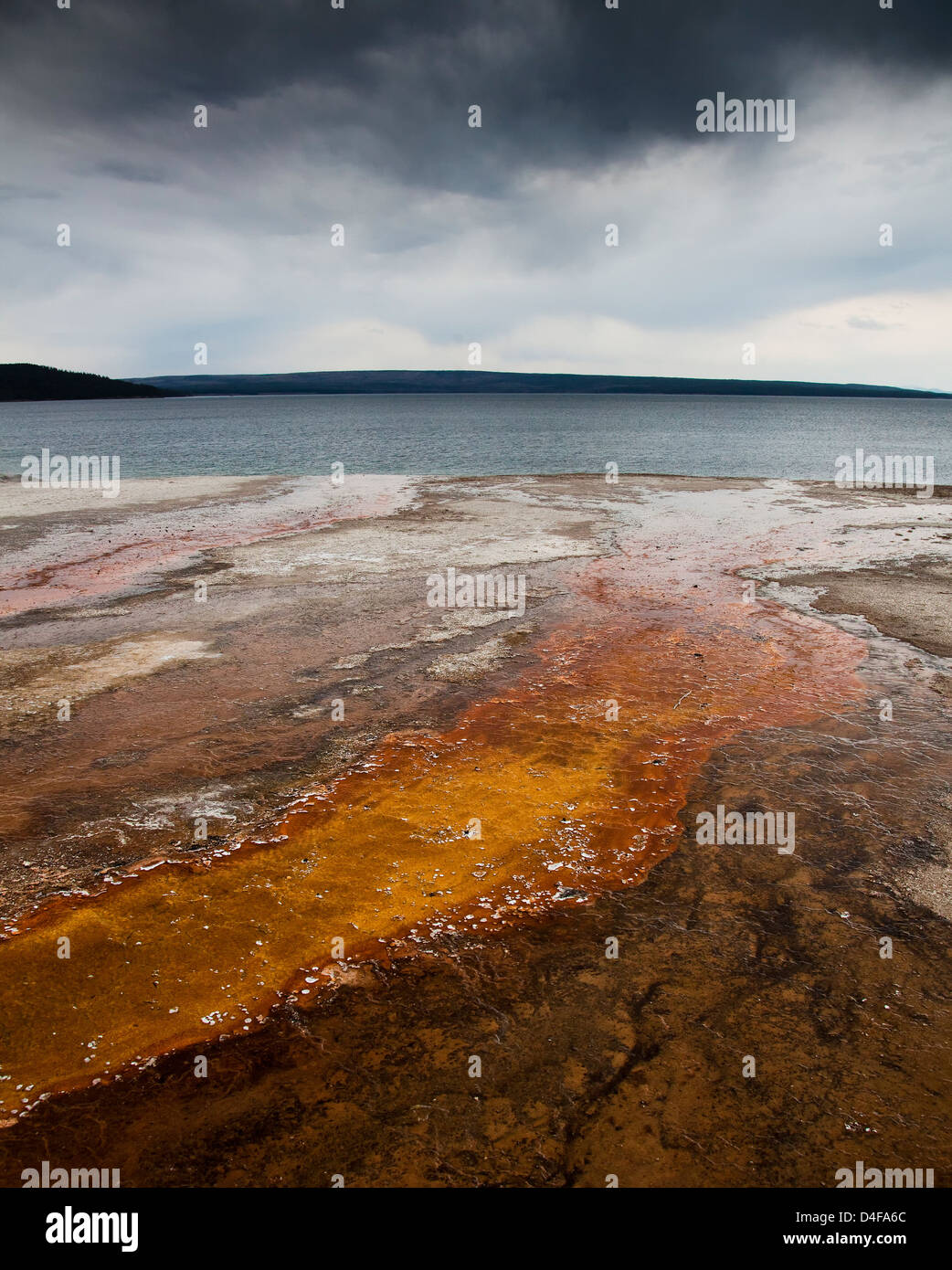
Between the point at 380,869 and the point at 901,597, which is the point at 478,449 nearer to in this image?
the point at 901,597

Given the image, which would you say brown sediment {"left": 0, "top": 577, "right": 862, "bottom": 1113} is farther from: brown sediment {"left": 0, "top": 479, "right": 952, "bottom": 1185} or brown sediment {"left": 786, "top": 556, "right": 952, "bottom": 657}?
brown sediment {"left": 786, "top": 556, "right": 952, "bottom": 657}

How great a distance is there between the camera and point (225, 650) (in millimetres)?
11172

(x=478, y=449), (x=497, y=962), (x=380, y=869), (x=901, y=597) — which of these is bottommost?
(x=497, y=962)

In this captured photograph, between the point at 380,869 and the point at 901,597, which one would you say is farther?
the point at 901,597

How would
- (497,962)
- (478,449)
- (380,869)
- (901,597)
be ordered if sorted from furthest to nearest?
(478,449)
(901,597)
(380,869)
(497,962)

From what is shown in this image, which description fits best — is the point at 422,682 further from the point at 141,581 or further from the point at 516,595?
the point at 141,581

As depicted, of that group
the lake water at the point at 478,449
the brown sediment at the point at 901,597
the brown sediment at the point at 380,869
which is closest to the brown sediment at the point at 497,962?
the brown sediment at the point at 380,869

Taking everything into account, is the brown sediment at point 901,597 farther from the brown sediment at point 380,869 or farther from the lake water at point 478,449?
the lake water at point 478,449

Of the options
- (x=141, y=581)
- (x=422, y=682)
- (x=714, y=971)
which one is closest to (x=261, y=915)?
(x=714, y=971)

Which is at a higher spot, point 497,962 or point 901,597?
point 901,597

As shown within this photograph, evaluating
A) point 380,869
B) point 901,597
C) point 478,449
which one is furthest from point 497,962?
point 478,449

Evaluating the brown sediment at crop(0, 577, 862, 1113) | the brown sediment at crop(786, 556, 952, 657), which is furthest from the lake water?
the brown sediment at crop(0, 577, 862, 1113)

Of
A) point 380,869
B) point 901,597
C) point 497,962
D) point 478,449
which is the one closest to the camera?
point 497,962

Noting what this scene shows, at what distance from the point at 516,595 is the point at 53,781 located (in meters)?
8.88
